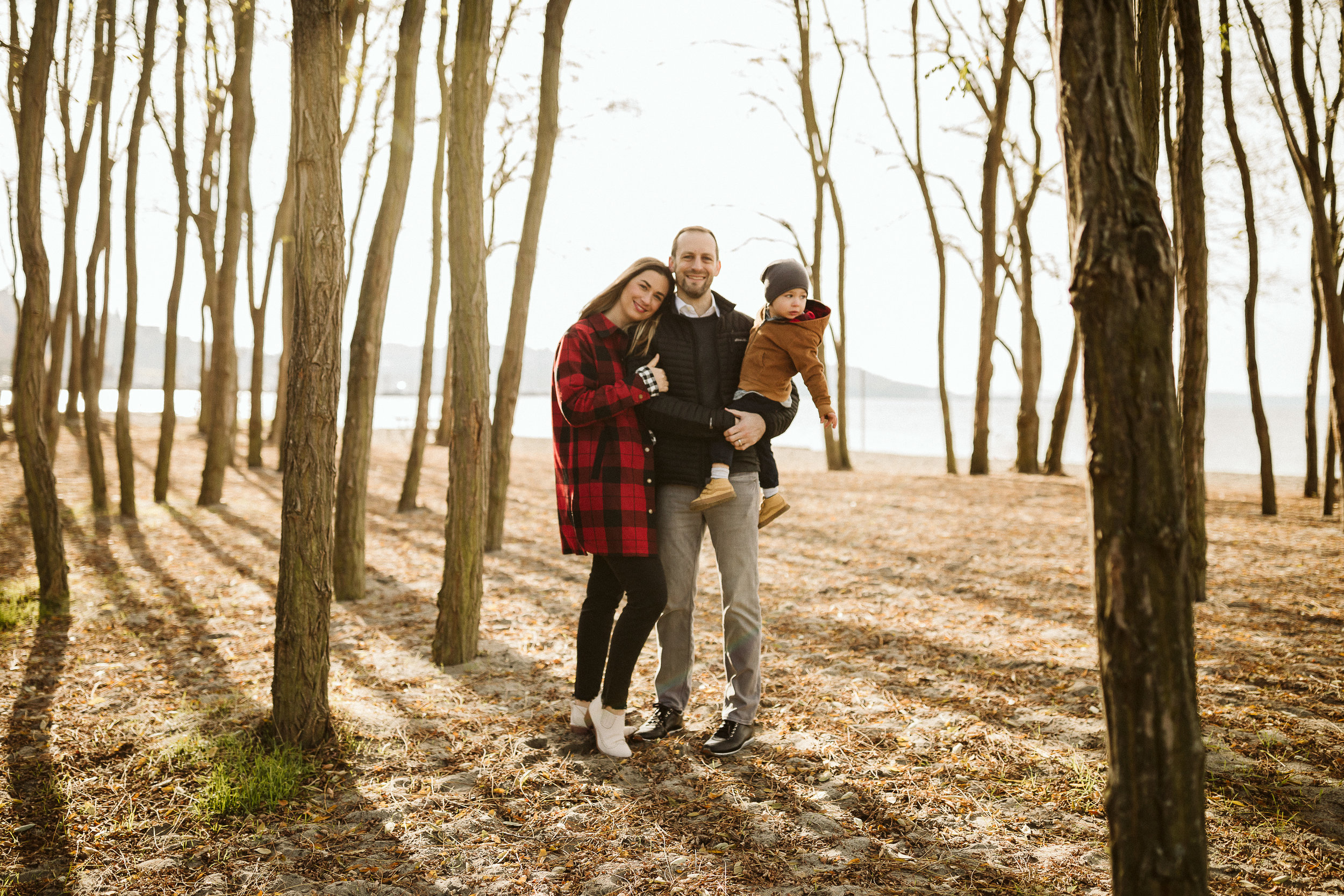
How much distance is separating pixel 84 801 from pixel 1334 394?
10027mm

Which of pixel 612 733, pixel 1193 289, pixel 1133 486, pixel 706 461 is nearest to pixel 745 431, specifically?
pixel 706 461

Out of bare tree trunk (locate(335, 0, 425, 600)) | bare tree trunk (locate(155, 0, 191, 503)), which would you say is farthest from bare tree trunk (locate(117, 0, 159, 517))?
bare tree trunk (locate(335, 0, 425, 600))

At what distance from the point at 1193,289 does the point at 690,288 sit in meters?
4.01

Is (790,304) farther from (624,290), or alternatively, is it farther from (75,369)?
(75,369)

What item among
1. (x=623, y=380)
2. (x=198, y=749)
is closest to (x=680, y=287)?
(x=623, y=380)

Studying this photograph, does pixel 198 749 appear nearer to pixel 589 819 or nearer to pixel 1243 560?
pixel 589 819

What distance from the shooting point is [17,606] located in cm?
501

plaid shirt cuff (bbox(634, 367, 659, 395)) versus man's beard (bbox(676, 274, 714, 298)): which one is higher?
man's beard (bbox(676, 274, 714, 298))

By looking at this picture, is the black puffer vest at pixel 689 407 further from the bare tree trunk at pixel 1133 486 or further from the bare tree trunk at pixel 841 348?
the bare tree trunk at pixel 841 348

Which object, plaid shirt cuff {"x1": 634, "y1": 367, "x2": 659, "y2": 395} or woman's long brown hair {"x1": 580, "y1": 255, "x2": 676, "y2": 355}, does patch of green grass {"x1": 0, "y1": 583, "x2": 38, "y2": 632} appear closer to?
woman's long brown hair {"x1": 580, "y1": 255, "x2": 676, "y2": 355}

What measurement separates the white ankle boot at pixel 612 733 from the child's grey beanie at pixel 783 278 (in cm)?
186

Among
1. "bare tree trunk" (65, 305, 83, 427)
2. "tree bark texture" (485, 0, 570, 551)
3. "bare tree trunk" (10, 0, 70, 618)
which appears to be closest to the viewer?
"bare tree trunk" (10, 0, 70, 618)

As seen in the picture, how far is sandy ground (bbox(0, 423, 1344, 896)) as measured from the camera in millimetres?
2512

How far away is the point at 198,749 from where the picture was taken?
3.25m
